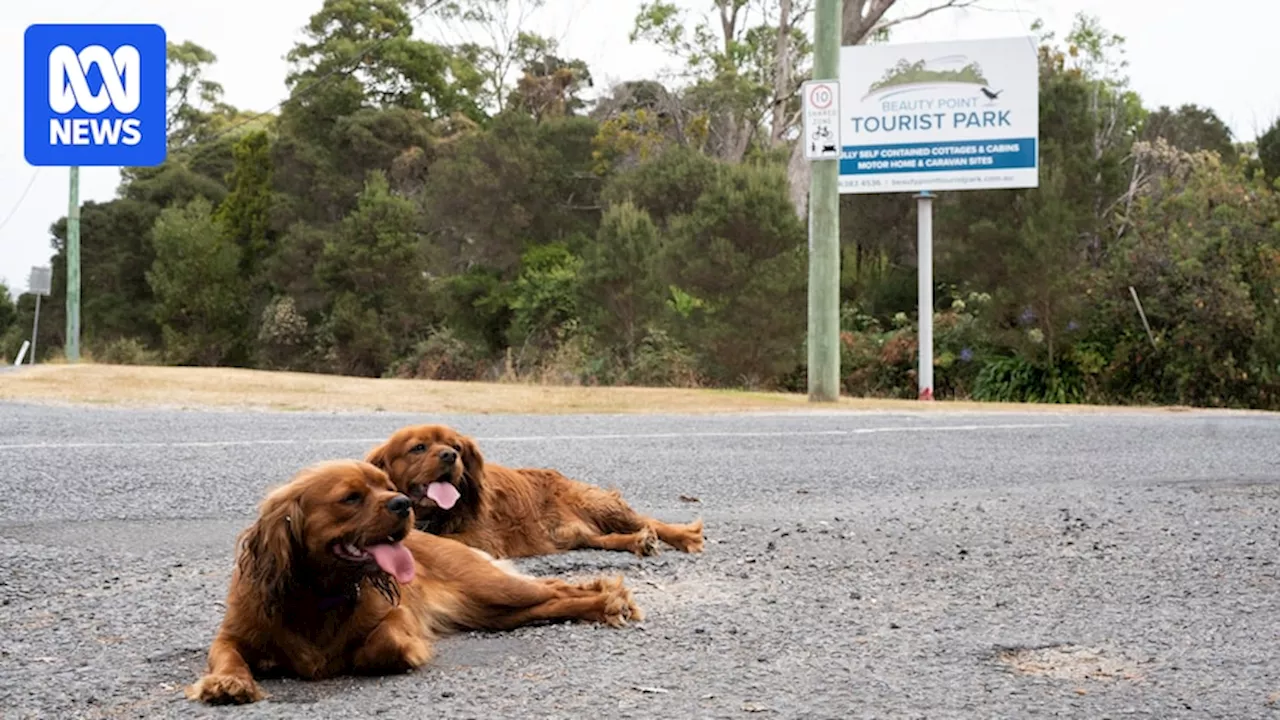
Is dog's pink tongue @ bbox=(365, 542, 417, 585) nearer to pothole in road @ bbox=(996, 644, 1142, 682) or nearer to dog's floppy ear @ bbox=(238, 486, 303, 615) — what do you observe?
dog's floppy ear @ bbox=(238, 486, 303, 615)

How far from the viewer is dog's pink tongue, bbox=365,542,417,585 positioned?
3.83 metres

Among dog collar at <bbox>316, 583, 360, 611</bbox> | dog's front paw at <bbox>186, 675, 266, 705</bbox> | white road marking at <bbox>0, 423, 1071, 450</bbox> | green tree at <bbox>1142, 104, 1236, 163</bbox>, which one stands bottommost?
dog's front paw at <bbox>186, 675, 266, 705</bbox>

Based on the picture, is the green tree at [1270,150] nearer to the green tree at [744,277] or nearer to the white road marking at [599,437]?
the green tree at [744,277]

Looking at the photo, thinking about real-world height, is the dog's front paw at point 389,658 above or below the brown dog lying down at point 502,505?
below

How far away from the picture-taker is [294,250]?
46156 millimetres

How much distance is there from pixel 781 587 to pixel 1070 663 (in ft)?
4.75

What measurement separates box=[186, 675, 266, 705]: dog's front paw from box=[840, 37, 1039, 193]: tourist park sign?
857 inches

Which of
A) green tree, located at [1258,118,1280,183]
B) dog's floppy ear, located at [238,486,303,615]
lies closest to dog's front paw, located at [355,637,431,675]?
dog's floppy ear, located at [238,486,303,615]

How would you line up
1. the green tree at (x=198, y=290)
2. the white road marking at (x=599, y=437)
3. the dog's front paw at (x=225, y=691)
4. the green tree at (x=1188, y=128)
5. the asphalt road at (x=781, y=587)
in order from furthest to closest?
the green tree at (x=198, y=290) → the green tree at (x=1188, y=128) → the white road marking at (x=599, y=437) → the asphalt road at (x=781, y=587) → the dog's front paw at (x=225, y=691)

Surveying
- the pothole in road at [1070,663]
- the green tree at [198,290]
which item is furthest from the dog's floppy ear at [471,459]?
the green tree at [198,290]

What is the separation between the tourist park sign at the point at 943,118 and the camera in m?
24.3

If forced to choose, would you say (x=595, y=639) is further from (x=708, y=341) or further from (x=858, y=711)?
(x=708, y=341)

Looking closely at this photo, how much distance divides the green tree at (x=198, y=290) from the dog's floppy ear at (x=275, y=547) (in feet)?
153

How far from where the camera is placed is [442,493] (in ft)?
17.4
